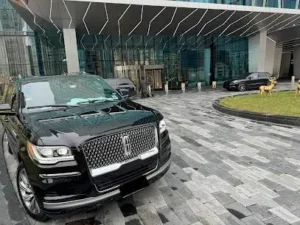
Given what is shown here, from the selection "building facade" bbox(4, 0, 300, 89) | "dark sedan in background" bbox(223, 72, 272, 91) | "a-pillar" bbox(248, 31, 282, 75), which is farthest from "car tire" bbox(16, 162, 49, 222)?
"a-pillar" bbox(248, 31, 282, 75)

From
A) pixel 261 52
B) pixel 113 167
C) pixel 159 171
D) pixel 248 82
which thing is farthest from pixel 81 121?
pixel 261 52

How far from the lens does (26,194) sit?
3396 mm

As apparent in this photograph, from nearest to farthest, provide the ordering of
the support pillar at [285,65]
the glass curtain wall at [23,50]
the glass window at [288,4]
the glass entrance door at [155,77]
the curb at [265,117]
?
the curb at [265,117] < the glass window at [288,4] < the glass curtain wall at [23,50] < the glass entrance door at [155,77] < the support pillar at [285,65]

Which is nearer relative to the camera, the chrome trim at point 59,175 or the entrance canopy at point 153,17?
the chrome trim at point 59,175

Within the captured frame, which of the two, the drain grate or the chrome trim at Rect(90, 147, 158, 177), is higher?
the chrome trim at Rect(90, 147, 158, 177)

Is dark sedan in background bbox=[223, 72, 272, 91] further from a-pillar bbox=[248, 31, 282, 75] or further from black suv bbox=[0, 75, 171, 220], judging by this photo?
black suv bbox=[0, 75, 171, 220]

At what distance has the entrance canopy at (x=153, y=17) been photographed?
1595cm

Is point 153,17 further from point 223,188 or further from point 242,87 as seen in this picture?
point 223,188

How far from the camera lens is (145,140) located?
Result: 3.17m

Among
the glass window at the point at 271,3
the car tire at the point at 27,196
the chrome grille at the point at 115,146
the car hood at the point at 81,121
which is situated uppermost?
the glass window at the point at 271,3

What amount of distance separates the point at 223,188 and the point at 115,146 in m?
1.94

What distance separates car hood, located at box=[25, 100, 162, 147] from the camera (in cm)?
269

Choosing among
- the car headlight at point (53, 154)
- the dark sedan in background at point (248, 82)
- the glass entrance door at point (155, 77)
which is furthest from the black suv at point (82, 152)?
the glass entrance door at point (155, 77)

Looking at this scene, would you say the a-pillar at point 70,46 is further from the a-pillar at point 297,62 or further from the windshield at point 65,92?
the a-pillar at point 297,62
